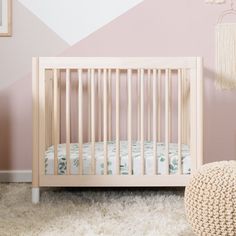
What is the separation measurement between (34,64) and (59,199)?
0.61 metres

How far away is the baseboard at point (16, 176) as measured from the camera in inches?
97.7

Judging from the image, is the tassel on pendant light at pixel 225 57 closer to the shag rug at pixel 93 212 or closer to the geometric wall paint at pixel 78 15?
the geometric wall paint at pixel 78 15

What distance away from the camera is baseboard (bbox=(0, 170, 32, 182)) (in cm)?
248

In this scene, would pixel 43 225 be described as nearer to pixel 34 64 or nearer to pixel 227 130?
pixel 34 64

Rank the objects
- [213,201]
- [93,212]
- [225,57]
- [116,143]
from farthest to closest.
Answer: [225,57] → [116,143] → [93,212] → [213,201]

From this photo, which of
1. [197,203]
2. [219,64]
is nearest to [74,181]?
[197,203]

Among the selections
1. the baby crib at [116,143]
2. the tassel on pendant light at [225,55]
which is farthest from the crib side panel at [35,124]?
the tassel on pendant light at [225,55]

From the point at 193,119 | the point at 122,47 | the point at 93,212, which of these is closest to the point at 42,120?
the point at 93,212

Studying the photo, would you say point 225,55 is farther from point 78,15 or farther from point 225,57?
point 78,15

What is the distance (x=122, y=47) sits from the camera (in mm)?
2479

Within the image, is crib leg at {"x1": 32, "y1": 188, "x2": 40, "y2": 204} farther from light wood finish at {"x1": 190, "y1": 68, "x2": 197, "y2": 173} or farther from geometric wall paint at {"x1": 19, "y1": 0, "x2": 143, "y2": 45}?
geometric wall paint at {"x1": 19, "y1": 0, "x2": 143, "y2": 45}

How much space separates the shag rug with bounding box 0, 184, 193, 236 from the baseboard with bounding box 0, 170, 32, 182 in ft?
0.82

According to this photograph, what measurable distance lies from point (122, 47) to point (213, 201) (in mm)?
1445

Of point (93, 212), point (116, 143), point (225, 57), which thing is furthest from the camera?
point (225, 57)
